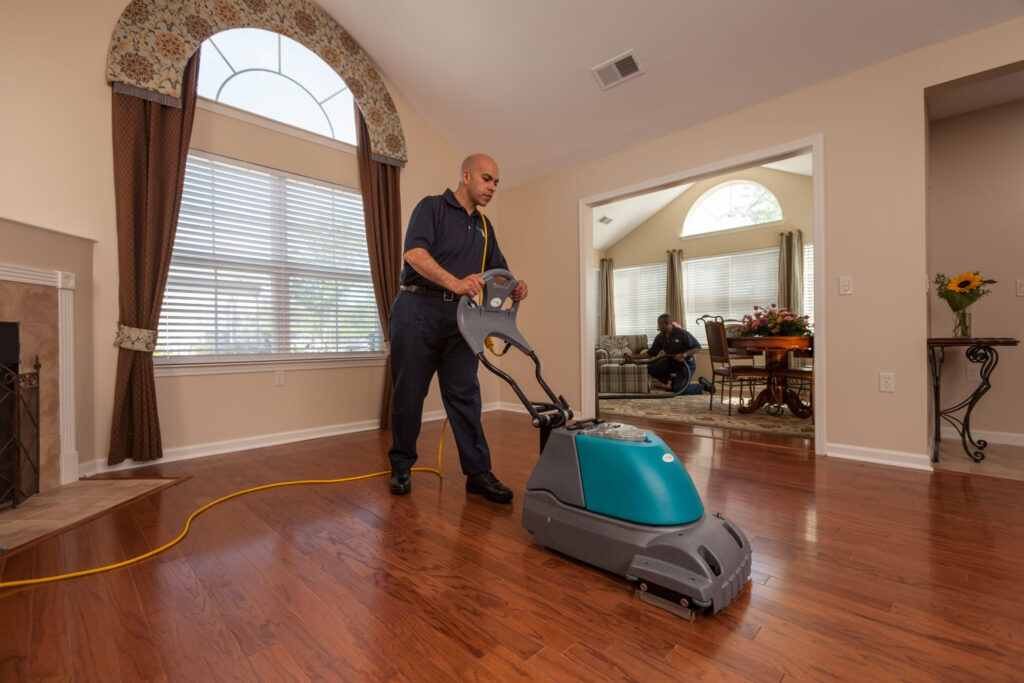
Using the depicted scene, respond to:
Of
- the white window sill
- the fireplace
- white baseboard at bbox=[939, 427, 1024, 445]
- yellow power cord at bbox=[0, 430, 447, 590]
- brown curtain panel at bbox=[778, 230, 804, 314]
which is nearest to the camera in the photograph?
yellow power cord at bbox=[0, 430, 447, 590]

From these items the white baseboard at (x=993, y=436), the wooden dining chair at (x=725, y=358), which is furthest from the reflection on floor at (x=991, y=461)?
the wooden dining chair at (x=725, y=358)

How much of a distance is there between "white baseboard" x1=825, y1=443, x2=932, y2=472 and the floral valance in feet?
12.8

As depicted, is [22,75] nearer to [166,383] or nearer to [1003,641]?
[166,383]

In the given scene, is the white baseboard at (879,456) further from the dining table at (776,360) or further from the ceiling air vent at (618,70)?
the ceiling air vent at (618,70)

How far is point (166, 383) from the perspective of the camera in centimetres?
300

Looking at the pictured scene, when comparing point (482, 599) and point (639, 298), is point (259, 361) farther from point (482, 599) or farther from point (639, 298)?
point (639, 298)

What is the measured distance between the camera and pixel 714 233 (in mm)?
7504

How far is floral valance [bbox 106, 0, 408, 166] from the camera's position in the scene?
277 centimetres

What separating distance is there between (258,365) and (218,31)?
7.45 ft

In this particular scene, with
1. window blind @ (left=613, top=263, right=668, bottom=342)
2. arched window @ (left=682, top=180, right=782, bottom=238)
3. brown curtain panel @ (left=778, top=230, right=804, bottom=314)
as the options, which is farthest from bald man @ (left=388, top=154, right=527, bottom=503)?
window blind @ (left=613, top=263, right=668, bottom=342)

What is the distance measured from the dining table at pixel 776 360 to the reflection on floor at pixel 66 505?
423 centimetres

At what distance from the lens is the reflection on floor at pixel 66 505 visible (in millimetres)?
1756

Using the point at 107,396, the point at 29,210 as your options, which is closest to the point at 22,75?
the point at 29,210

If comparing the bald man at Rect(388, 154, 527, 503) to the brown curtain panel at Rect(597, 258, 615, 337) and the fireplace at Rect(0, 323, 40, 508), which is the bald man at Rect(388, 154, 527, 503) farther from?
the brown curtain panel at Rect(597, 258, 615, 337)
